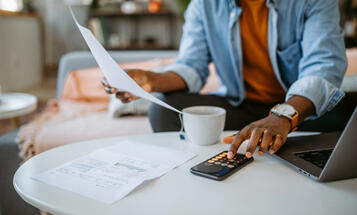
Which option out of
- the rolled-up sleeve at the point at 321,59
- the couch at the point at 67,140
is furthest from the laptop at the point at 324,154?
the couch at the point at 67,140

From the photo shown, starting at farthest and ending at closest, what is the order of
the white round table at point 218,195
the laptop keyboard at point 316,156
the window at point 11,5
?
the window at point 11,5
the laptop keyboard at point 316,156
the white round table at point 218,195

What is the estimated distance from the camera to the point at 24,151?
3.93 feet

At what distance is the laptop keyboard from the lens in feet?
1.98

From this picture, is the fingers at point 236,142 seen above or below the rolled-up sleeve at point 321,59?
below

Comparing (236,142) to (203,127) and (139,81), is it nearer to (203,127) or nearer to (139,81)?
(203,127)

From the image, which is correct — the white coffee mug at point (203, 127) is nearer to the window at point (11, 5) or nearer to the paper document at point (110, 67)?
the paper document at point (110, 67)

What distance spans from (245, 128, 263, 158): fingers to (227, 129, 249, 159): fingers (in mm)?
14

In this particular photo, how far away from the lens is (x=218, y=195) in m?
0.51

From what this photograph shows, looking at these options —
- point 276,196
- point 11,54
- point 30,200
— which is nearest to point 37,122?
point 30,200

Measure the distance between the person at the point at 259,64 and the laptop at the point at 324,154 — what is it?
0.08m

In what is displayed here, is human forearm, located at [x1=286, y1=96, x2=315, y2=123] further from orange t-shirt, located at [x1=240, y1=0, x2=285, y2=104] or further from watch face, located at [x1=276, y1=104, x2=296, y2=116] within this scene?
orange t-shirt, located at [x1=240, y1=0, x2=285, y2=104]

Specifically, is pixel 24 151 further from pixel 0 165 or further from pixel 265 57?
pixel 265 57

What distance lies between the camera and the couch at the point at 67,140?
2.87 feet

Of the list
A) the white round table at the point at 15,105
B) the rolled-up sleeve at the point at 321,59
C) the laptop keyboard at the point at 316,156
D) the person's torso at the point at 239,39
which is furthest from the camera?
the white round table at the point at 15,105
